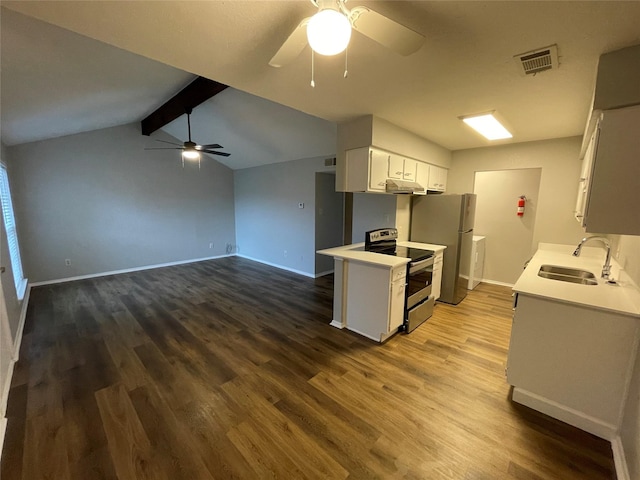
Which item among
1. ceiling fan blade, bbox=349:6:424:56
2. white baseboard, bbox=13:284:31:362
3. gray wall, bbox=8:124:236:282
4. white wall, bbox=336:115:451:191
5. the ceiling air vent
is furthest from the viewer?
gray wall, bbox=8:124:236:282

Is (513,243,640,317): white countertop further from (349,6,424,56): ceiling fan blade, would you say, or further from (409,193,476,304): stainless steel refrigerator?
(349,6,424,56): ceiling fan blade

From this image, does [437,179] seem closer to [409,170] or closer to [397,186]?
[409,170]

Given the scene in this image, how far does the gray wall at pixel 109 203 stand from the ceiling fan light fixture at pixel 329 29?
20.2ft

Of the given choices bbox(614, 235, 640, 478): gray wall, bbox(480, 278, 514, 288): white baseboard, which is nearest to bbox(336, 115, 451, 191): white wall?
bbox(614, 235, 640, 478): gray wall

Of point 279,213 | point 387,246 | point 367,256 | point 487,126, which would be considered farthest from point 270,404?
point 279,213

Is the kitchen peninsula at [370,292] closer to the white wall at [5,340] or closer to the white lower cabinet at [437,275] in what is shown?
the white lower cabinet at [437,275]

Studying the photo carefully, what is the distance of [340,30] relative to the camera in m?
0.97

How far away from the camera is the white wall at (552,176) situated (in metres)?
3.57

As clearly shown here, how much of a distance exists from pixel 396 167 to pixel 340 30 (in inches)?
100.0

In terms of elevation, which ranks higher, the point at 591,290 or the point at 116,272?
the point at 591,290

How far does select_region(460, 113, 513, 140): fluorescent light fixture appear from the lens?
2727 millimetres

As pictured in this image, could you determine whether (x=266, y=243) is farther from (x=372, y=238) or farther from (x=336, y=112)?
(x=336, y=112)

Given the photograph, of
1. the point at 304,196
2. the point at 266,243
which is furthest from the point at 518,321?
the point at 266,243

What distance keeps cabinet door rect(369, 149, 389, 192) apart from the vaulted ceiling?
1.39 feet
